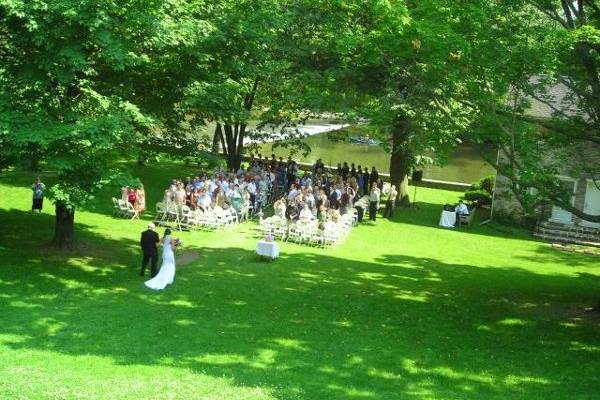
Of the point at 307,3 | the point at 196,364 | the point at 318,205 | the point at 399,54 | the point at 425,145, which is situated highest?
the point at 307,3

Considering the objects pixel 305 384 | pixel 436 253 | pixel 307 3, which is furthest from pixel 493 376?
pixel 307 3

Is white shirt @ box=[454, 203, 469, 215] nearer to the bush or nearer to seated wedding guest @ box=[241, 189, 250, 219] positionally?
the bush

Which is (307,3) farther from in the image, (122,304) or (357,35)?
(122,304)

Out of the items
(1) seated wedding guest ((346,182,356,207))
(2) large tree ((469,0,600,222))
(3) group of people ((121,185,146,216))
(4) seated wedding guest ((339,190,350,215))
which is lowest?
(3) group of people ((121,185,146,216))

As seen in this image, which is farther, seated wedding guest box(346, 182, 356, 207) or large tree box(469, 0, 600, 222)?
seated wedding guest box(346, 182, 356, 207)

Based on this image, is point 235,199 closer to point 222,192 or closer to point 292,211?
point 222,192

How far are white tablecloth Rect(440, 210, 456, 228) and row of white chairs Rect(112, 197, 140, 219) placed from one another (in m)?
13.3

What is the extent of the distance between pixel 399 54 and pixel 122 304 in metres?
8.66

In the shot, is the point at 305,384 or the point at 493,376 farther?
the point at 493,376

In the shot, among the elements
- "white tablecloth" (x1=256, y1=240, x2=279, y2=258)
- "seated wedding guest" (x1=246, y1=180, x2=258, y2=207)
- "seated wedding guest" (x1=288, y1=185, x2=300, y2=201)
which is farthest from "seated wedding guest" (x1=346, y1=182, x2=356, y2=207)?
"white tablecloth" (x1=256, y1=240, x2=279, y2=258)

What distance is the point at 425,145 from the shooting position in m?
17.9

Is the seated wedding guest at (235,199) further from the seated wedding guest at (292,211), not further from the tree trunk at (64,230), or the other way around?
the tree trunk at (64,230)

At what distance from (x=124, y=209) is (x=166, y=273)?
8931 millimetres

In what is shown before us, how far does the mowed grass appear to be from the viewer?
1191 cm
